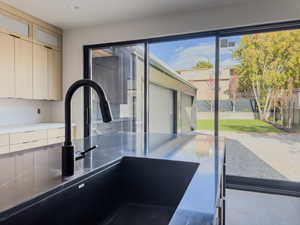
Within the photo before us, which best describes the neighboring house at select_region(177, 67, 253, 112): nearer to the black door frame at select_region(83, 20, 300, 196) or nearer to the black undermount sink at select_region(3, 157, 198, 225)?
the black door frame at select_region(83, 20, 300, 196)

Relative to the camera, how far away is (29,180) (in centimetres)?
84

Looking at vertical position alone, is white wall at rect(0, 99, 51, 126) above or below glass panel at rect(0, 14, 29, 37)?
below

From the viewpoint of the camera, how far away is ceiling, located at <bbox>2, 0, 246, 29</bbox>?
3199 mm

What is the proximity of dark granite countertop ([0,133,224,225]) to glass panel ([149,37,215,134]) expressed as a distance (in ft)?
7.08

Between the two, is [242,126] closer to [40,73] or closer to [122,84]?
[122,84]

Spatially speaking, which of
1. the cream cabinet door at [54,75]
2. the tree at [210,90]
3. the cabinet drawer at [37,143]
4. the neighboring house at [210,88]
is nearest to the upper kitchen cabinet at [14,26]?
the cream cabinet door at [54,75]

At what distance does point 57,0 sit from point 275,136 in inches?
148

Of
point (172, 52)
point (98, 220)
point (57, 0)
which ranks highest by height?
point (57, 0)

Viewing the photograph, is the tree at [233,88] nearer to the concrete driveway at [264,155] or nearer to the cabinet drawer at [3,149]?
the concrete driveway at [264,155]

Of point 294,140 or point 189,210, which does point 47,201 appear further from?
point 294,140

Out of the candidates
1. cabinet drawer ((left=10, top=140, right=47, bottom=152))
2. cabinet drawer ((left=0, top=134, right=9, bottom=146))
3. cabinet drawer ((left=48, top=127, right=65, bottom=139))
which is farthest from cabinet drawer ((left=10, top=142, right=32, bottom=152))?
cabinet drawer ((left=48, top=127, right=65, bottom=139))

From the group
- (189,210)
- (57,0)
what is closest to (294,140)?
(189,210)

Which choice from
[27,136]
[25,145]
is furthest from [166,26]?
[25,145]

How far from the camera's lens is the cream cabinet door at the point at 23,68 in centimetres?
354
